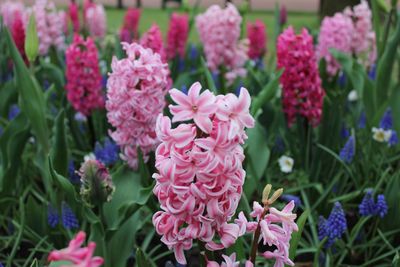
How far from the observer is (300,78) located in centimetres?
231

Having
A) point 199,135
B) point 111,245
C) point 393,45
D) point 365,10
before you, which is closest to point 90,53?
point 111,245

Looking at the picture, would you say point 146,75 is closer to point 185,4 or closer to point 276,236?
point 276,236

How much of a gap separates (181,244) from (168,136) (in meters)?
0.22

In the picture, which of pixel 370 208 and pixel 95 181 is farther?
pixel 370 208

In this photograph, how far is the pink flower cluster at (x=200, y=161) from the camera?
1.05 m

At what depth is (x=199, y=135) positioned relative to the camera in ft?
3.60

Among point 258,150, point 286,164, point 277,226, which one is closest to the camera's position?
point 277,226

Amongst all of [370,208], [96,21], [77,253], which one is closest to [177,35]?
[96,21]

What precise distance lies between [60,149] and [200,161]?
1.12 metres

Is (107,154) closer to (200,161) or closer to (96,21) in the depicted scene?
(200,161)

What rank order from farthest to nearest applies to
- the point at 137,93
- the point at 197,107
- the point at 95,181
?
1. the point at 137,93
2. the point at 95,181
3. the point at 197,107

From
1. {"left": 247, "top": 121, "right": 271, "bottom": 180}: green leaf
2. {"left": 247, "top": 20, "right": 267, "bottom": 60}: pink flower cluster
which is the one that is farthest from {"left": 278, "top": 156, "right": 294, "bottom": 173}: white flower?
{"left": 247, "top": 20, "right": 267, "bottom": 60}: pink flower cluster

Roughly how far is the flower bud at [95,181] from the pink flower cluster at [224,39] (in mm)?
1714

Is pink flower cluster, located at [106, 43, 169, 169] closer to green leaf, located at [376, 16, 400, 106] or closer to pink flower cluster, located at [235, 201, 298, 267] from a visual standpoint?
pink flower cluster, located at [235, 201, 298, 267]
